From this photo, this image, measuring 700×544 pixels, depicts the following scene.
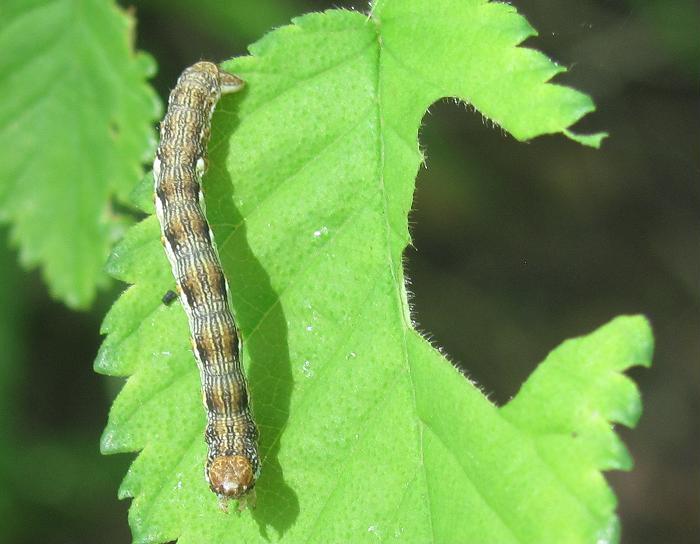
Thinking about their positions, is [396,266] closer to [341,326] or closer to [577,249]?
[341,326]

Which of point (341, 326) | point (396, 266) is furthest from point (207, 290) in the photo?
point (396, 266)

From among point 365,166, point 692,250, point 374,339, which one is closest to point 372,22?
point 365,166

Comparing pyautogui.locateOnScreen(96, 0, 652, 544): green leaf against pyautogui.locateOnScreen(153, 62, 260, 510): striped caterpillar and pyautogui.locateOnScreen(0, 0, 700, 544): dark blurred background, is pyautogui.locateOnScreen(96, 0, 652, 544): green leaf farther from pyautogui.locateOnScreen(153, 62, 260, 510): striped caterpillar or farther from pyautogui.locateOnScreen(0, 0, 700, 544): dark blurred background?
pyautogui.locateOnScreen(0, 0, 700, 544): dark blurred background

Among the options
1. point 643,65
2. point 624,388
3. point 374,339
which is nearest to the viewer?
point 624,388

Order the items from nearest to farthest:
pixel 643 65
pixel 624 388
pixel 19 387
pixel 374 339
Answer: pixel 624 388
pixel 374 339
pixel 19 387
pixel 643 65

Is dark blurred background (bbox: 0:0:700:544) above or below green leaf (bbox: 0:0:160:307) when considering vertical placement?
below

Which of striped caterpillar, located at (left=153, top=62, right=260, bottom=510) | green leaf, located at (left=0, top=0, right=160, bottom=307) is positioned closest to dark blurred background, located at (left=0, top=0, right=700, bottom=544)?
green leaf, located at (left=0, top=0, right=160, bottom=307)

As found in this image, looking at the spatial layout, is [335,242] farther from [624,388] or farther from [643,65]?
[643,65]
